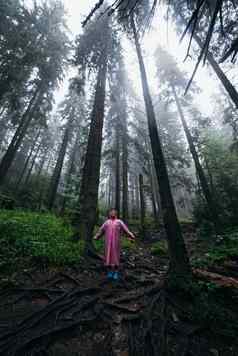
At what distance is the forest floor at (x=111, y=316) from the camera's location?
2.86 m

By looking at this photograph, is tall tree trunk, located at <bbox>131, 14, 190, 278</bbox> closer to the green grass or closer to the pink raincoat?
the pink raincoat

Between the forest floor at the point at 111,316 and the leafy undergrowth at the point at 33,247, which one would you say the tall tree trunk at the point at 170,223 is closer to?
the forest floor at the point at 111,316

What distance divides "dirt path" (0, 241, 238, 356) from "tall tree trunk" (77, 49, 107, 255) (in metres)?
2.17

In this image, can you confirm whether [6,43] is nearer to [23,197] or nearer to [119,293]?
[23,197]

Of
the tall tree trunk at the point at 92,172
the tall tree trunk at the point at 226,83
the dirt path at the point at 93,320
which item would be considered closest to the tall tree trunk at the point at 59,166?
the tall tree trunk at the point at 92,172

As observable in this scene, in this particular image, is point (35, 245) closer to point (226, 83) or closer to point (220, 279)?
point (220, 279)

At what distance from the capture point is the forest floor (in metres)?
2.86

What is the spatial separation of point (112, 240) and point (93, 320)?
207cm

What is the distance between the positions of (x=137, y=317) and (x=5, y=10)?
17552 millimetres

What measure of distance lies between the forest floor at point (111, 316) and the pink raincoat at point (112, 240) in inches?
21.6

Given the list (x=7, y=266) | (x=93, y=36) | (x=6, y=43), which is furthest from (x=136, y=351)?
(x=6, y=43)

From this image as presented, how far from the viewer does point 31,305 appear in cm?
368

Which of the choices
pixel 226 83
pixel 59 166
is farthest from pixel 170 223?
pixel 59 166

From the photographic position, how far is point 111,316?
3.60m
